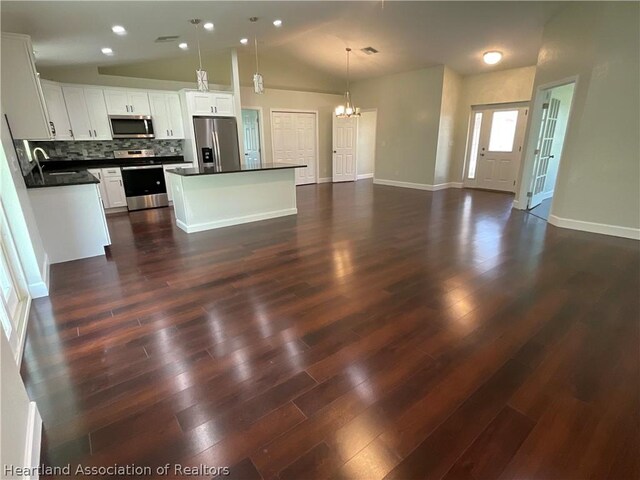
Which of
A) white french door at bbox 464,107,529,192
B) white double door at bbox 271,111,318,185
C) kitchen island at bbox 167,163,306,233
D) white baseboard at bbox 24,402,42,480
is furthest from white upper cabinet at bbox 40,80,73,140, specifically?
white french door at bbox 464,107,529,192

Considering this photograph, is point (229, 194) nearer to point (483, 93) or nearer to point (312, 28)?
point (312, 28)

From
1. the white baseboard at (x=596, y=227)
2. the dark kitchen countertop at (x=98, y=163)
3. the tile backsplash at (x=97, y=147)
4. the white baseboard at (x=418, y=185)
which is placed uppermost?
the tile backsplash at (x=97, y=147)

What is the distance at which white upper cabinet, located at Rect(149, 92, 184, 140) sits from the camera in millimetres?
6008

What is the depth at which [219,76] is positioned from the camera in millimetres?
7008

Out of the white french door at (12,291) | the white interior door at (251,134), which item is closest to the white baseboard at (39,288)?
the white french door at (12,291)

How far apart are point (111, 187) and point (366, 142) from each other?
7274 millimetres

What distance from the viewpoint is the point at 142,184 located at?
5871mm

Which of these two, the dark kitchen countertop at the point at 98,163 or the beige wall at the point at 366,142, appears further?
the beige wall at the point at 366,142

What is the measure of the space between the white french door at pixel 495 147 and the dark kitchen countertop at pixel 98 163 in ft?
22.4

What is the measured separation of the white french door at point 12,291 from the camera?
1.96 m

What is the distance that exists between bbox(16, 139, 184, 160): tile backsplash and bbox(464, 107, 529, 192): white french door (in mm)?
6893

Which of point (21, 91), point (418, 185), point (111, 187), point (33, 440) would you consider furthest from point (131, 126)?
point (418, 185)

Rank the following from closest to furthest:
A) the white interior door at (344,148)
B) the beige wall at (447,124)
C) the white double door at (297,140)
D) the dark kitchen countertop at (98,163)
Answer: the dark kitchen countertop at (98,163)
the beige wall at (447,124)
the white double door at (297,140)
the white interior door at (344,148)

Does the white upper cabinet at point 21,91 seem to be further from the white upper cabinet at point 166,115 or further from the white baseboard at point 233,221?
the white upper cabinet at point 166,115
